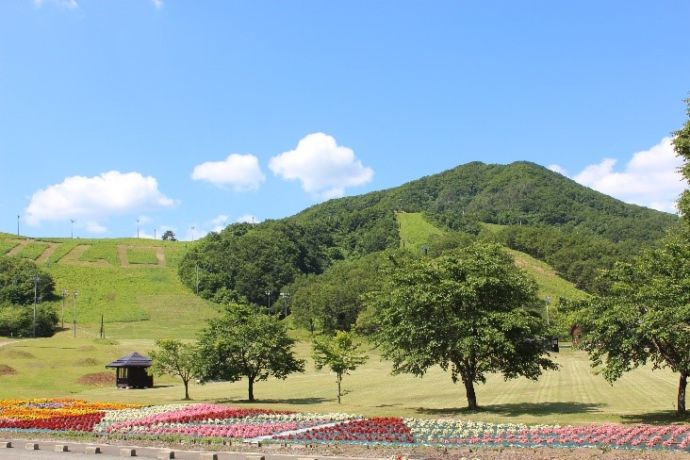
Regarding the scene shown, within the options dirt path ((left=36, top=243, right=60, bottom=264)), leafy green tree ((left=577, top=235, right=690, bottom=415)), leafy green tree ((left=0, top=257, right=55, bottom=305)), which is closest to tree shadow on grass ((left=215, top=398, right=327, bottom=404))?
leafy green tree ((left=577, top=235, right=690, bottom=415))

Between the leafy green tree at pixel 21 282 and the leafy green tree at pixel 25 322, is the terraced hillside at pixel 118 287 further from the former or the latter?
the leafy green tree at pixel 25 322

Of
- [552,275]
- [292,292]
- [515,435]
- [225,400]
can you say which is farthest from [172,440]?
[552,275]

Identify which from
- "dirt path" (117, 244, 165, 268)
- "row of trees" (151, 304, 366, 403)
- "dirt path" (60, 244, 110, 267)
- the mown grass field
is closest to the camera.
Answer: the mown grass field

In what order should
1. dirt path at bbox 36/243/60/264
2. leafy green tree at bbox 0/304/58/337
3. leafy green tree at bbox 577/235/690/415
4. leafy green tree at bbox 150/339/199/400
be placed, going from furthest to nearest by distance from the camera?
dirt path at bbox 36/243/60/264
leafy green tree at bbox 0/304/58/337
leafy green tree at bbox 150/339/199/400
leafy green tree at bbox 577/235/690/415

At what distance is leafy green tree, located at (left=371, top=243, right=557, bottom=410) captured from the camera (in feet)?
98.3

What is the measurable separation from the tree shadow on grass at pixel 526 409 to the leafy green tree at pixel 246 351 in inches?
452

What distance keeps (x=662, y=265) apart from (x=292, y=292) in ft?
443

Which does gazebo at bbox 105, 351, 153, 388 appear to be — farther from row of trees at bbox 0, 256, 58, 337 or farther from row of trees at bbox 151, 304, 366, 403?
row of trees at bbox 0, 256, 58, 337

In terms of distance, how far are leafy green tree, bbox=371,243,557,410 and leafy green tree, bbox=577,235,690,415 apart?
13.3ft

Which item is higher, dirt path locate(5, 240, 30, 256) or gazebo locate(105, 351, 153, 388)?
dirt path locate(5, 240, 30, 256)

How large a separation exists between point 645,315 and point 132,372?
1706 inches

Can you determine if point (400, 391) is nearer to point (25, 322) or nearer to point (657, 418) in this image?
point (657, 418)

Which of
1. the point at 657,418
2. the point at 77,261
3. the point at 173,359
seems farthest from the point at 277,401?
the point at 77,261

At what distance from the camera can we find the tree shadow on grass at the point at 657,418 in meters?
24.5
